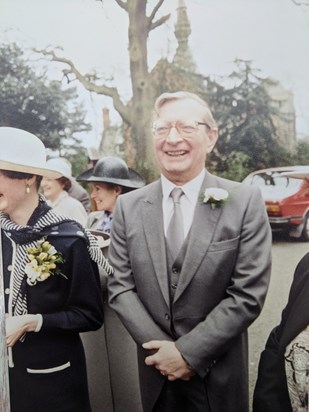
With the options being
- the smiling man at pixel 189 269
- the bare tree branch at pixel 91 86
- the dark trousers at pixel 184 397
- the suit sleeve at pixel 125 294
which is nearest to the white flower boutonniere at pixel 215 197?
the smiling man at pixel 189 269

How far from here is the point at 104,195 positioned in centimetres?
216

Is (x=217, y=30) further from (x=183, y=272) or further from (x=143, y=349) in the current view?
(x=143, y=349)

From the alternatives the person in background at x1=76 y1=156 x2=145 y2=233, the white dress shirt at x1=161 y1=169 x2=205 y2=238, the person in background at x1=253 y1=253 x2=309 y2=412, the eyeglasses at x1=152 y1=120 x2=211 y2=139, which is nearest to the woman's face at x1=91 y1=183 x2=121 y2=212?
the person in background at x1=76 y1=156 x2=145 y2=233

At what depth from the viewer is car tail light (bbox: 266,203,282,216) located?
205 cm

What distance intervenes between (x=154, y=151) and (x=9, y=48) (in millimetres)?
834

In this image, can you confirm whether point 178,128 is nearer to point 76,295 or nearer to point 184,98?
point 184,98

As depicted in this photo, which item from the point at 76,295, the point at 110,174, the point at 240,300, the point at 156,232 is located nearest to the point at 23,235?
the point at 76,295

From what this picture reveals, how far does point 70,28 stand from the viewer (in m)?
2.13

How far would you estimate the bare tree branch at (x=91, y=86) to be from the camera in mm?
2139

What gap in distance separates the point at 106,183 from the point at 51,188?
0.25 metres

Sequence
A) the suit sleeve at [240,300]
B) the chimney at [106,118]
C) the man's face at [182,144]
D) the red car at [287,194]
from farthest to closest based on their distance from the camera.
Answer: the chimney at [106,118], the red car at [287,194], the man's face at [182,144], the suit sleeve at [240,300]

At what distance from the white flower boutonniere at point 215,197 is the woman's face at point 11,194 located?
803mm

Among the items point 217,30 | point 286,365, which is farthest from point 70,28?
point 286,365

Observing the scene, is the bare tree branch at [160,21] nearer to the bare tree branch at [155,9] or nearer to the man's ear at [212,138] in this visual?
the bare tree branch at [155,9]
